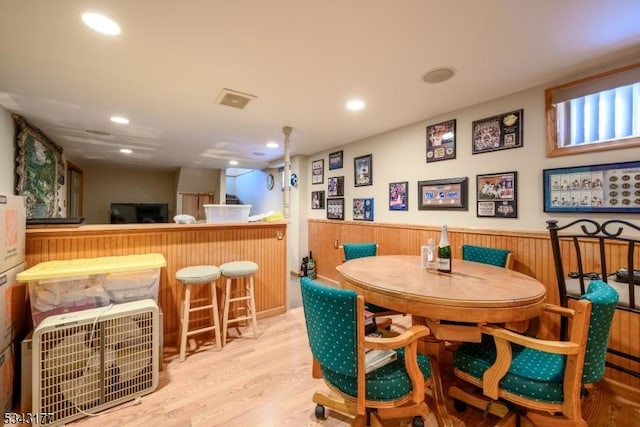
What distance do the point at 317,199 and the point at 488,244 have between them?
2928 mm

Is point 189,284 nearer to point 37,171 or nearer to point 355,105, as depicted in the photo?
point 355,105

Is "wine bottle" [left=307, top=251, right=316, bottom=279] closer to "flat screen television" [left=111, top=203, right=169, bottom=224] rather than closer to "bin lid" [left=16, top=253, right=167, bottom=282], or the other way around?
"bin lid" [left=16, top=253, right=167, bottom=282]

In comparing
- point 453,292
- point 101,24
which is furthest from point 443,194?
point 101,24

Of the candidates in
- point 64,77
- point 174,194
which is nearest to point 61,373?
point 64,77

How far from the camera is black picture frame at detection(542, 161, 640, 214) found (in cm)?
190

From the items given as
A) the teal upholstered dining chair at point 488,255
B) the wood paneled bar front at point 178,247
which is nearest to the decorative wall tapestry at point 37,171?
the wood paneled bar front at point 178,247

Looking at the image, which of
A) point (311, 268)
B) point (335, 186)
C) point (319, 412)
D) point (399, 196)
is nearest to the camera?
point (319, 412)

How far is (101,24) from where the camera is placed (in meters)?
1.56

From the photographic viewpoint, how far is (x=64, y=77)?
2.17 metres

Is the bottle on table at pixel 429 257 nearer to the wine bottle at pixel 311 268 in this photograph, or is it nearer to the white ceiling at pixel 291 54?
the white ceiling at pixel 291 54

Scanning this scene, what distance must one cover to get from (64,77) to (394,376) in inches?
124

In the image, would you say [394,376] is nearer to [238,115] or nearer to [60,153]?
[238,115]

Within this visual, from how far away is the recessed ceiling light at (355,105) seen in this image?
8.82 ft

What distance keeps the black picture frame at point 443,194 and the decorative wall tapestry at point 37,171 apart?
4.53 meters
